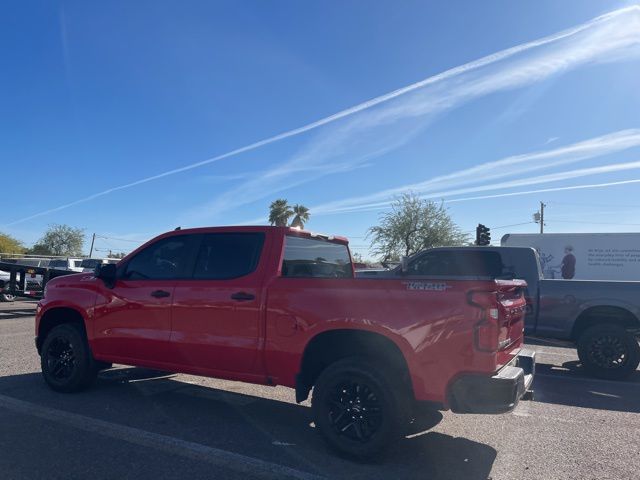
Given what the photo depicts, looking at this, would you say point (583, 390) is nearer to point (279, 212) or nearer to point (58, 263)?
point (58, 263)

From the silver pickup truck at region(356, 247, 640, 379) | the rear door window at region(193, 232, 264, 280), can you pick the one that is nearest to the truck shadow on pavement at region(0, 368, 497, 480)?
the rear door window at region(193, 232, 264, 280)

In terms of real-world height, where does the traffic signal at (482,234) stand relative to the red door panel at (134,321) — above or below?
above

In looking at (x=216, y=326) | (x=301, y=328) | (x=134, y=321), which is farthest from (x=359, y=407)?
(x=134, y=321)

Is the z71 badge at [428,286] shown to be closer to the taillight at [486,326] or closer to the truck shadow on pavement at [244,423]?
the taillight at [486,326]

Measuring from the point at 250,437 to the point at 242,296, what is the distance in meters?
1.32

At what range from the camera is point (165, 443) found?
487 centimetres

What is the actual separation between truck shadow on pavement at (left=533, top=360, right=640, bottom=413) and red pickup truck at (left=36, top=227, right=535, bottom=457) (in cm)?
219

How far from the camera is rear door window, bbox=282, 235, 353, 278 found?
5.57 metres

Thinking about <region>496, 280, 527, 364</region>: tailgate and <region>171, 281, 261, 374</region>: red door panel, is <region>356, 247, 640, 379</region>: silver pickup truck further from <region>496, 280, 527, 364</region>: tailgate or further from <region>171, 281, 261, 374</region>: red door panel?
<region>171, 281, 261, 374</region>: red door panel

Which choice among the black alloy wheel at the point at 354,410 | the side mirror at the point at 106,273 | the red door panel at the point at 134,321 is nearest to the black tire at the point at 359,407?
the black alloy wheel at the point at 354,410

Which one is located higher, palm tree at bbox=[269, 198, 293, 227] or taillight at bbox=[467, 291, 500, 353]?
palm tree at bbox=[269, 198, 293, 227]

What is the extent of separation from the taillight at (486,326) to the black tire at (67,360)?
4576 mm

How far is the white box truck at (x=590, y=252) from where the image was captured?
A: 883 inches

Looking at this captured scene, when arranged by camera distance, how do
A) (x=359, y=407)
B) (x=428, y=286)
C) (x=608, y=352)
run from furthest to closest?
(x=608, y=352), (x=359, y=407), (x=428, y=286)
